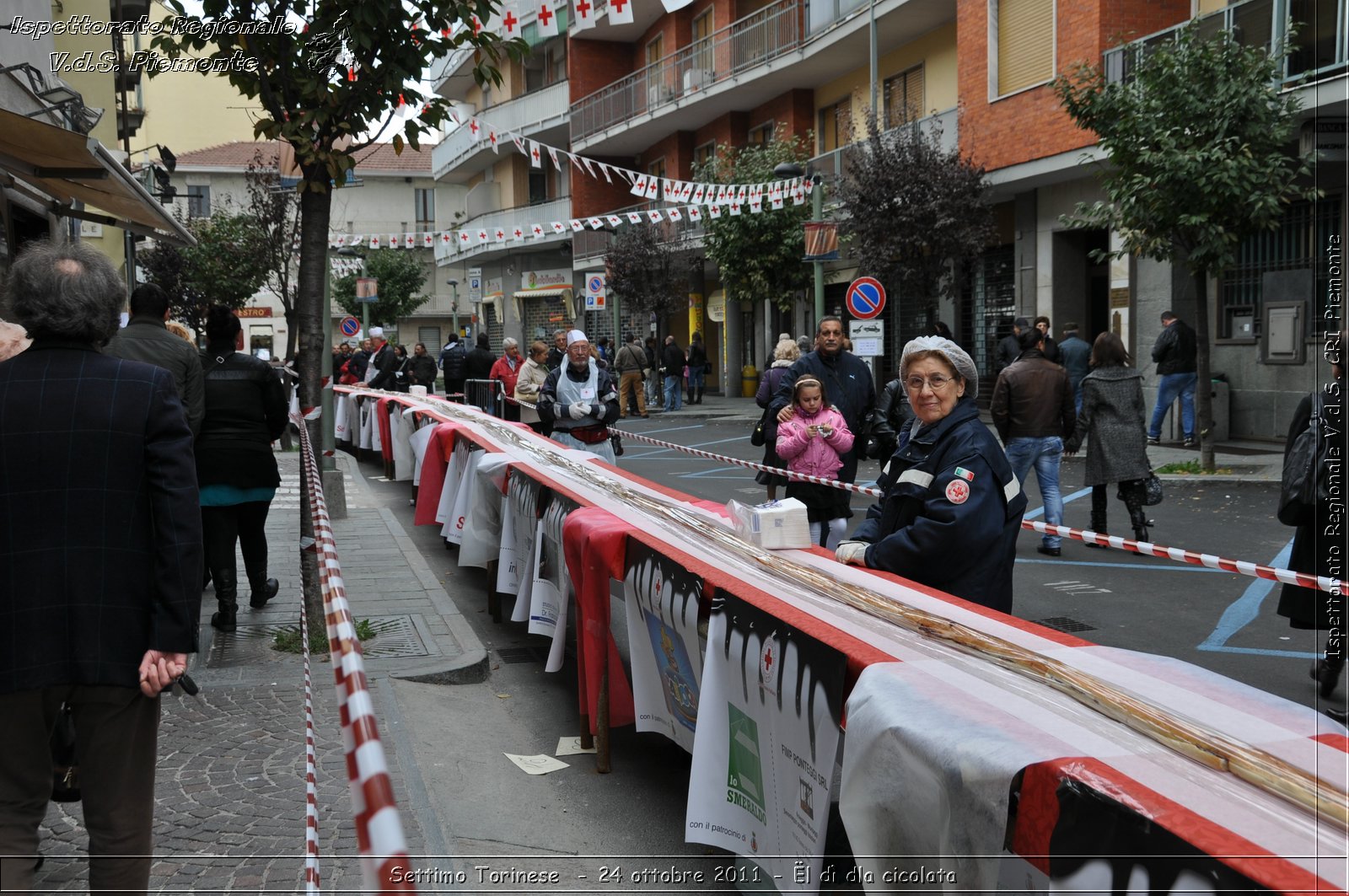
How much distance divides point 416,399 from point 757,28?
1806 centimetres

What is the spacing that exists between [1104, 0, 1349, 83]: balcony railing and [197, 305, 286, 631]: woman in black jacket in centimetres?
1233

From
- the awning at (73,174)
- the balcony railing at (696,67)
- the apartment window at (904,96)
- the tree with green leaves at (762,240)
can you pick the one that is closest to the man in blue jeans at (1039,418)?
the awning at (73,174)

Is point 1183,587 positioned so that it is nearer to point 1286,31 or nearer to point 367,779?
point 367,779

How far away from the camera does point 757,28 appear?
2945 centimetres

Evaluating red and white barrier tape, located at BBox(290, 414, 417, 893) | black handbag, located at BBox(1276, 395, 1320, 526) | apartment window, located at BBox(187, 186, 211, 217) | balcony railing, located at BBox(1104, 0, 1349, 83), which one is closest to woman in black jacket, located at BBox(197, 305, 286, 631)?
red and white barrier tape, located at BBox(290, 414, 417, 893)

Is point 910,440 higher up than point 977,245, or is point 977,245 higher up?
point 977,245

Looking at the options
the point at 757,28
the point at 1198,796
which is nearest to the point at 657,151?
the point at 757,28

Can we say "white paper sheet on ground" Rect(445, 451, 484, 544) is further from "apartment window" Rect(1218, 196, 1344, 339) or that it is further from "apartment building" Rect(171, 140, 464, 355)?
"apartment building" Rect(171, 140, 464, 355)

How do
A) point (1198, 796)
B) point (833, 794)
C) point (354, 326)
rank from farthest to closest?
1. point (354, 326)
2. point (833, 794)
3. point (1198, 796)

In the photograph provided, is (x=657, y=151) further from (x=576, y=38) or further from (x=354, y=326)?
(x=354, y=326)

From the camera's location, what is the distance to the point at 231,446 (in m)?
7.06

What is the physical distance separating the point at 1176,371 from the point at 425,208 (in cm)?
5551

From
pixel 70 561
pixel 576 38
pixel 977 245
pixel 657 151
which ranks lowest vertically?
pixel 70 561

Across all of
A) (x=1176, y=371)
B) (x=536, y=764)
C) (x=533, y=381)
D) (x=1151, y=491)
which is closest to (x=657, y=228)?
(x=1176, y=371)
